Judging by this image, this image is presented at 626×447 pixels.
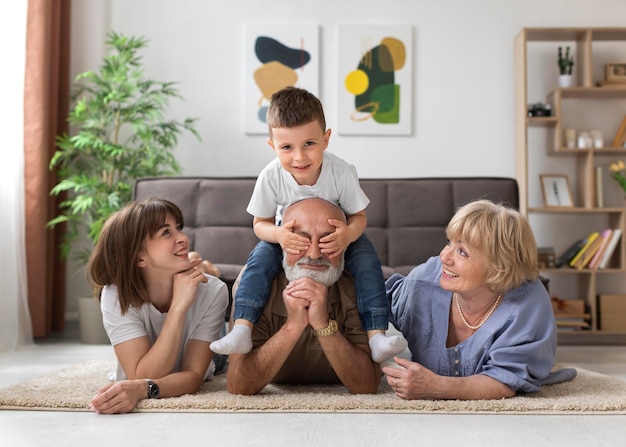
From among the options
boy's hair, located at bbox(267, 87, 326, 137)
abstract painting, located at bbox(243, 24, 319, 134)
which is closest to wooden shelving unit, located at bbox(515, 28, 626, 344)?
abstract painting, located at bbox(243, 24, 319, 134)

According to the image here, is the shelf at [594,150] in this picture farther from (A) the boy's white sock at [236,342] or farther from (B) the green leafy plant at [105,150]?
(A) the boy's white sock at [236,342]

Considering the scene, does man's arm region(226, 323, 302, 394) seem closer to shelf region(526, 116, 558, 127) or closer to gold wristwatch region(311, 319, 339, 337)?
gold wristwatch region(311, 319, 339, 337)

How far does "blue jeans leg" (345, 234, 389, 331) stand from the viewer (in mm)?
2371

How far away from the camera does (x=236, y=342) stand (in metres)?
2.25

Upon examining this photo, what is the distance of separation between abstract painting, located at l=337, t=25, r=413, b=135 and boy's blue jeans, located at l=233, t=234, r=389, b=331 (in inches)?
123

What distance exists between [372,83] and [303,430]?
3.83 m

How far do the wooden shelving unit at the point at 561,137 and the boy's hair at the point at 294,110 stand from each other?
121 inches

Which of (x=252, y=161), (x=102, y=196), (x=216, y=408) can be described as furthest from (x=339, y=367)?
(x=252, y=161)

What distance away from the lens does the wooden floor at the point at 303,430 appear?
187 centimetres

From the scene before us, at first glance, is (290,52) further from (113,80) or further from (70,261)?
(70,261)

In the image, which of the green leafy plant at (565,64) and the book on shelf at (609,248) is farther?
the green leafy plant at (565,64)

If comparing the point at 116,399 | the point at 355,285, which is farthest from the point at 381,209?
the point at 116,399

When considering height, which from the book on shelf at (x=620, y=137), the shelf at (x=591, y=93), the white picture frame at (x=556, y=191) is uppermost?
the shelf at (x=591, y=93)

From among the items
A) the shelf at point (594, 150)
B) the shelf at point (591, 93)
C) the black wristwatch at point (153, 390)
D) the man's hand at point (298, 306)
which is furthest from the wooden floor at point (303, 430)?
the shelf at point (591, 93)
